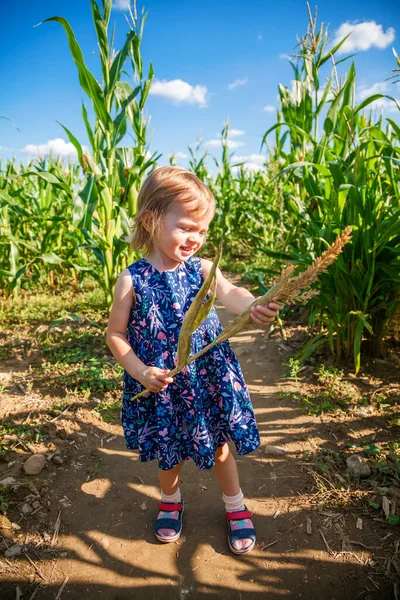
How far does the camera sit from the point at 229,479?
1.60 metres

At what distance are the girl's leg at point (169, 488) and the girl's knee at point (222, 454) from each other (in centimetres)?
16

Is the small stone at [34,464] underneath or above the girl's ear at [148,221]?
underneath

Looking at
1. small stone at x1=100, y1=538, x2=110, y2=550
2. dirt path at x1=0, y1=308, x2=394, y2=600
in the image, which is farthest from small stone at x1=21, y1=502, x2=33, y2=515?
small stone at x1=100, y1=538, x2=110, y2=550

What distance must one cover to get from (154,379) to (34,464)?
1096 millimetres

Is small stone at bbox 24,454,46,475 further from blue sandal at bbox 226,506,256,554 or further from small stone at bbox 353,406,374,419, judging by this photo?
small stone at bbox 353,406,374,419

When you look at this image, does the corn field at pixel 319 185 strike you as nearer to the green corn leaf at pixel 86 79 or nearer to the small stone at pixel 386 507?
the green corn leaf at pixel 86 79

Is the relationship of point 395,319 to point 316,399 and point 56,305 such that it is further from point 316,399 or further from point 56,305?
point 56,305

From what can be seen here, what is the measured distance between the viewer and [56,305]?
4.04 metres

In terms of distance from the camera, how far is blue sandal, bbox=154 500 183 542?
1.59 meters

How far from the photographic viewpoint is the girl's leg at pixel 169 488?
5.25 feet

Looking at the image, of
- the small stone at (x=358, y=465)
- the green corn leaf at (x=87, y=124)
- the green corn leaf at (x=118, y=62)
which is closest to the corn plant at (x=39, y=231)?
the green corn leaf at (x=87, y=124)

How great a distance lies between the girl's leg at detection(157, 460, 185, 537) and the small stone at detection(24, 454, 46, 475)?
679 mm

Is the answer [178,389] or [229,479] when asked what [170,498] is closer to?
[229,479]

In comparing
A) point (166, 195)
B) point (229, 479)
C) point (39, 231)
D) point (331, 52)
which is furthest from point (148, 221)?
point (39, 231)
